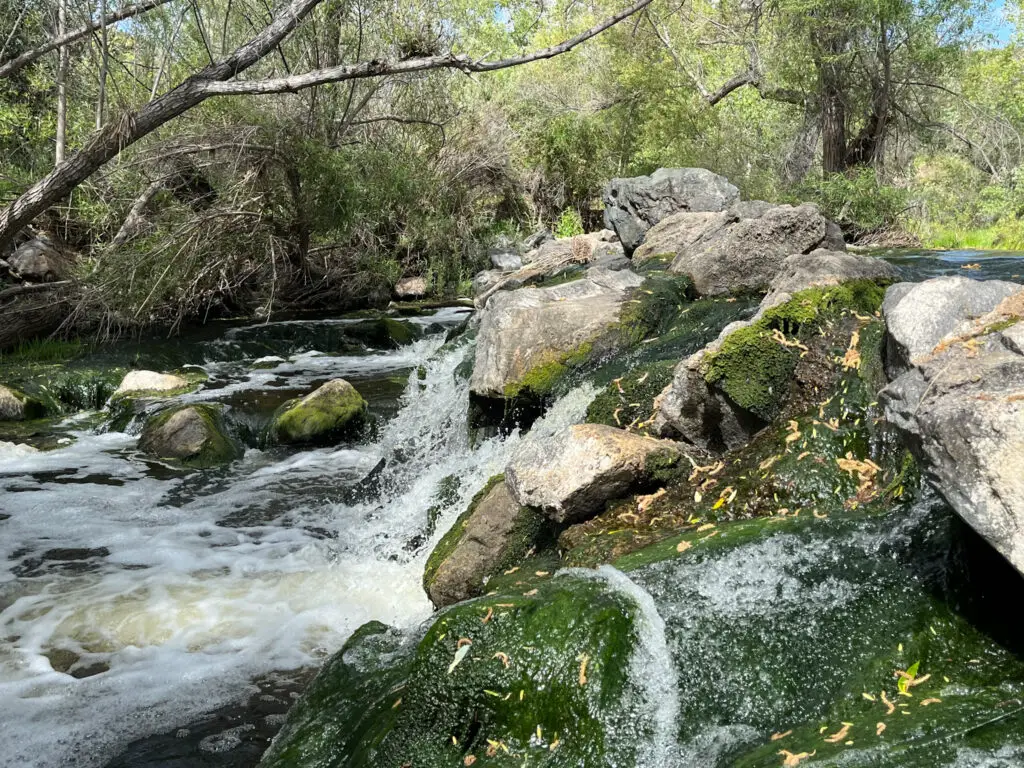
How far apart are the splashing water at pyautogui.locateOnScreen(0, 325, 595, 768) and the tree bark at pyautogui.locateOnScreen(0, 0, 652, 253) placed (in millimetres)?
2824

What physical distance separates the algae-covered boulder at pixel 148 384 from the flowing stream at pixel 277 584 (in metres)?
0.89

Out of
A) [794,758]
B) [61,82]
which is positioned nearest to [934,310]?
[794,758]

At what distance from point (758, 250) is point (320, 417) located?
15.6 ft

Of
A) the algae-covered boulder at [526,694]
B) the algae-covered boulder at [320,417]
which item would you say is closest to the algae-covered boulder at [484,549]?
the algae-covered boulder at [526,694]

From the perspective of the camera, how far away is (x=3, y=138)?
41.3 ft

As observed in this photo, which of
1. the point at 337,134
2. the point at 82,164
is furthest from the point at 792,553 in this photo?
the point at 337,134

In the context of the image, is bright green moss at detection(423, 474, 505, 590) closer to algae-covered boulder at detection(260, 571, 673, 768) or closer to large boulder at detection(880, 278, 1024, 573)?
algae-covered boulder at detection(260, 571, 673, 768)

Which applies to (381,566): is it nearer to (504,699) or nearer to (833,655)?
(504,699)

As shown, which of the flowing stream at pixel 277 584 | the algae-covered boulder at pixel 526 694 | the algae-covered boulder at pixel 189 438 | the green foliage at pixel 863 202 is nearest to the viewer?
the algae-covered boulder at pixel 526 694

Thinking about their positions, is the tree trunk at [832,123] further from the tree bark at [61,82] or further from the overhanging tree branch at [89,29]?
the tree bark at [61,82]

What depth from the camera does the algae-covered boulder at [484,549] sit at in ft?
13.2

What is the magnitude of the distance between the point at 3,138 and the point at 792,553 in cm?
1445

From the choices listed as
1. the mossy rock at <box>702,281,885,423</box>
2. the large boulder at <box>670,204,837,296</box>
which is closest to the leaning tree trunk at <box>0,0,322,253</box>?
the large boulder at <box>670,204,837,296</box>

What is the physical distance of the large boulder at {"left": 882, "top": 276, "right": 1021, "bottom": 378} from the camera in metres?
3.25
